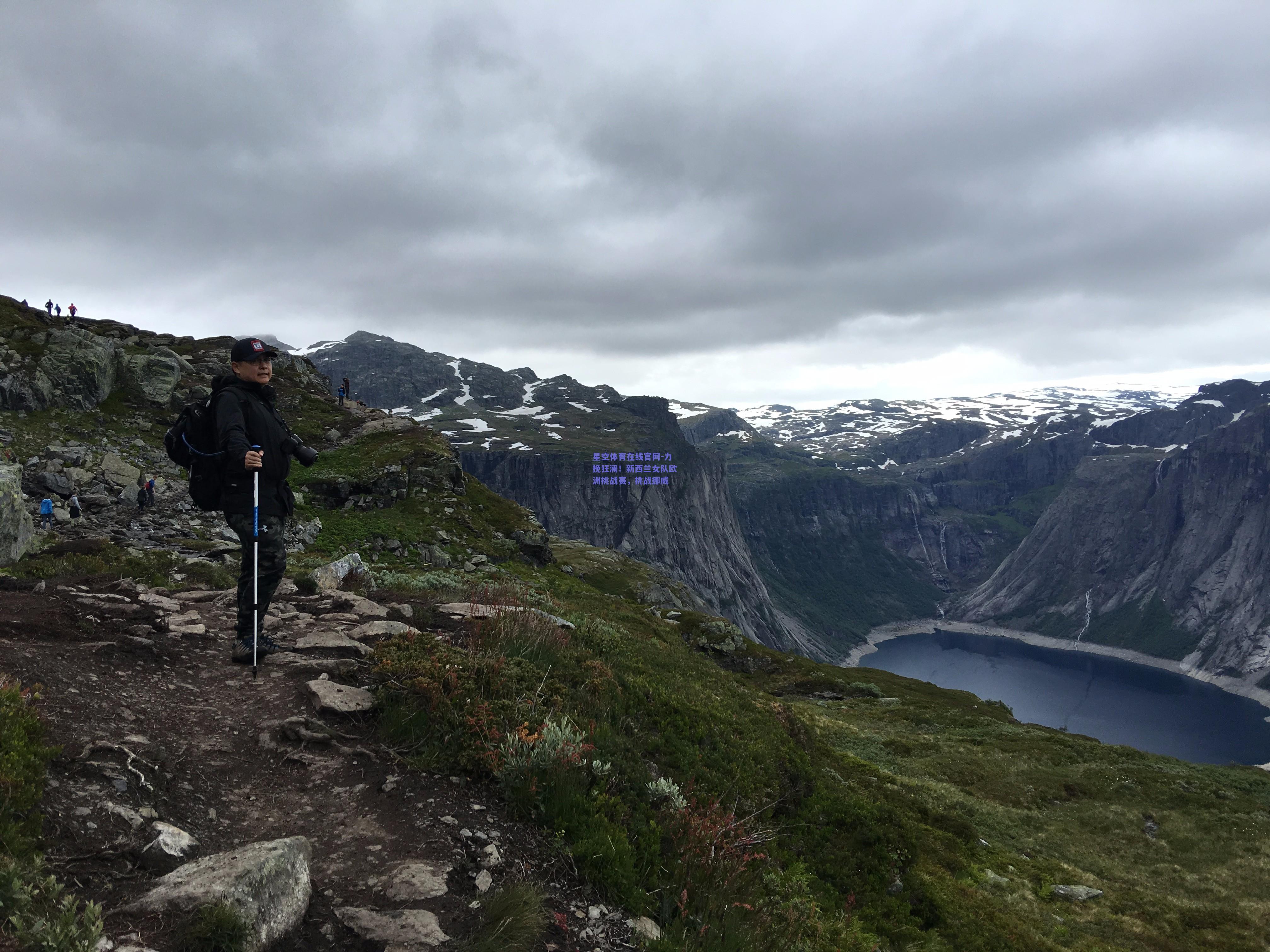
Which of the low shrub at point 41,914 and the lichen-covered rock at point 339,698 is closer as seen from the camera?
the low shrub at point 41,914

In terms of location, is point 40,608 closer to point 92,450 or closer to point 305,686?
point 305,686

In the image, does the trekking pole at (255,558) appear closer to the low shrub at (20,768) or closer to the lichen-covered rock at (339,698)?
the lichen-covered rock at (339,698)

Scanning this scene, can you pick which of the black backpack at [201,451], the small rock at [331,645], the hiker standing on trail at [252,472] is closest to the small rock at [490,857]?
the small rock at [331,645]

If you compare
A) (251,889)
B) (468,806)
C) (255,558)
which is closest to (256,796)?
(468,806)

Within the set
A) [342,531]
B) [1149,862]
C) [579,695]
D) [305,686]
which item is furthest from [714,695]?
[342,531]

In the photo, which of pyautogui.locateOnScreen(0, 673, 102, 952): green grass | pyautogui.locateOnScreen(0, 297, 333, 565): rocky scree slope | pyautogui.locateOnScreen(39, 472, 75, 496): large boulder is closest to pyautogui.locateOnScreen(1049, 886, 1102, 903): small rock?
pyautogui.locateOnScreen(0, 673, 102, 952): green grass

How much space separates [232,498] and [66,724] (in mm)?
4166

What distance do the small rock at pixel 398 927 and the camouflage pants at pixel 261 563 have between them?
6336 millimetres

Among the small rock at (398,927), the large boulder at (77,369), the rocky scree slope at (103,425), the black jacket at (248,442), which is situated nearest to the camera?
the small rock at (398,927)

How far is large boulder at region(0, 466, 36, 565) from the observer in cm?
1489

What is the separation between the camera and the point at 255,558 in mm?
10414

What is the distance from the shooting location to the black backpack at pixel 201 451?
10.1 metres

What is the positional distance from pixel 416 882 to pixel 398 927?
641 millimetres

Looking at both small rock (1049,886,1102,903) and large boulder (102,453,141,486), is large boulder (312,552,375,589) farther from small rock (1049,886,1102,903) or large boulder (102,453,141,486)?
large boulder (102,453,141,486)
